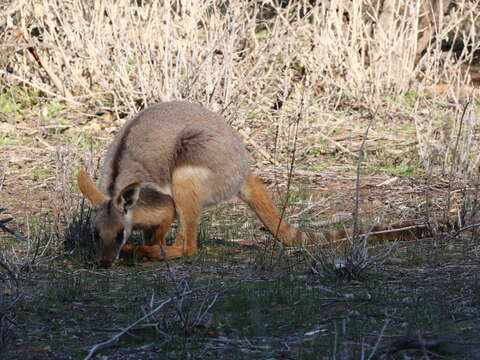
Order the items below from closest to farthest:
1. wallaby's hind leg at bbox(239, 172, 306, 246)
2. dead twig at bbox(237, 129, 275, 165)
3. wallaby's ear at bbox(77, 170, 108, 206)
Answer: wallaby's ear at bbox(77, 170, 108, 206)
wallaby's hind leg at bbox(239, 172, 306, 246)
dead twig at bbox(237, 129, 275, 165)

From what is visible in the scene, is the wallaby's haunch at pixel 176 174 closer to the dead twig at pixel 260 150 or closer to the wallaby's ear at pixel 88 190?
the wallaby's ear at pixel 88 190

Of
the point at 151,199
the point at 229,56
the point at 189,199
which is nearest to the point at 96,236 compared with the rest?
the point at 151,199

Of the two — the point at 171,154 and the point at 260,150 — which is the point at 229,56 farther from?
the point at 171,154

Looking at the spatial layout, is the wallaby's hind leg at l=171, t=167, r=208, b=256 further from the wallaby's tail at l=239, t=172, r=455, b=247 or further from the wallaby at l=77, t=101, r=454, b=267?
the wallaby's tail at l=239, t=172, r=455, b=247

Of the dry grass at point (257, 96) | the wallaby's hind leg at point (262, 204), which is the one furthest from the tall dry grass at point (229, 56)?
the wallaby's hind leg at point (262, 204)

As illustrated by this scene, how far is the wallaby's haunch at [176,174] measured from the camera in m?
5.58

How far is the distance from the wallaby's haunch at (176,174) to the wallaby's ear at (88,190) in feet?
0.21

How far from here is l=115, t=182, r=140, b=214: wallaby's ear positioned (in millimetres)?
5262

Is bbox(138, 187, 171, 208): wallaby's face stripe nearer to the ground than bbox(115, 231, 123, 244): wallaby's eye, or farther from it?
farther from it

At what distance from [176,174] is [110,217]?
0.59 m

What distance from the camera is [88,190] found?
211 inches

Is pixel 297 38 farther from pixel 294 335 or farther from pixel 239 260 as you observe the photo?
pixel 294 335

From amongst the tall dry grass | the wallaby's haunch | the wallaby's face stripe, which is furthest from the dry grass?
the wallaby's face stripe

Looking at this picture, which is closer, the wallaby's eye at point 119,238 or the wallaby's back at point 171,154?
the wallaby's eye at point 119,238
